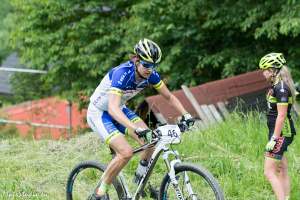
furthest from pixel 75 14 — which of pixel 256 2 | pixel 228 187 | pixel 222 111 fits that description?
pixel 228 187

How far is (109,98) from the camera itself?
644 centimetres

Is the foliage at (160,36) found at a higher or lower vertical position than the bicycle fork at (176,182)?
lower

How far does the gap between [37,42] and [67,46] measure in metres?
0.88

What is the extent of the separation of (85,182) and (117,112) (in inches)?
69.0

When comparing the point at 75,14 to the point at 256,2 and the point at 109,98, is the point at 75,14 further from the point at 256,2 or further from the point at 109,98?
the point at 109,98

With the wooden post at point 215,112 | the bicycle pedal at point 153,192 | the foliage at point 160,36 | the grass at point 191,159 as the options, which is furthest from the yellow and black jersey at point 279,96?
the foliage at point 160,36

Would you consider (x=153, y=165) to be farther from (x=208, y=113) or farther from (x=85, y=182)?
(x=208, y=113)

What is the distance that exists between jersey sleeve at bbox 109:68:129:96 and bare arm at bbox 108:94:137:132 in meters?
0.05

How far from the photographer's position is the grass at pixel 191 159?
7.96 meters

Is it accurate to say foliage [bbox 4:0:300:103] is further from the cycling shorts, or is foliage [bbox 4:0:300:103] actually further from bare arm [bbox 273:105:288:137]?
the cycling shorts

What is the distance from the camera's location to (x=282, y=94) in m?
6.72

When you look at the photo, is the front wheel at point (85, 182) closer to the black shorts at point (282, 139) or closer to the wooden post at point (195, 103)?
the black shorts at point (282, 139)

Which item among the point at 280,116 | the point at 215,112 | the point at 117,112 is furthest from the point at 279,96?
the point at 215,112

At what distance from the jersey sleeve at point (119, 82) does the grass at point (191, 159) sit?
1.44 meters
